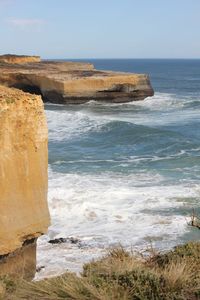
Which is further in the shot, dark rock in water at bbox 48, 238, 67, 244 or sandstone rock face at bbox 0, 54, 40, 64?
sandstone rock face at bbox 0, 54, 40, 64

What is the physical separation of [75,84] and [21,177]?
32.5 metres

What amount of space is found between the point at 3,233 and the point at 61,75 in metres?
35.2

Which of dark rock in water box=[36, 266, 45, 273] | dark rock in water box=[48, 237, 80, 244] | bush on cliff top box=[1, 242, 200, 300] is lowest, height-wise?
dark rock in water box=[48, 237, 80, 244]

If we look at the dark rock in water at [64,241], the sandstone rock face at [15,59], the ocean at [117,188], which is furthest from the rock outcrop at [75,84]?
the dark rock in water at [64,241]

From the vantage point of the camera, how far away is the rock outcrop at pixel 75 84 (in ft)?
133

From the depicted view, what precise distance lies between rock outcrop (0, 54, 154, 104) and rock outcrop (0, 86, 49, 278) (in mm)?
31361

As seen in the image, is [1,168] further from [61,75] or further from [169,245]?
[61,75]

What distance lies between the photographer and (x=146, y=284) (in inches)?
218

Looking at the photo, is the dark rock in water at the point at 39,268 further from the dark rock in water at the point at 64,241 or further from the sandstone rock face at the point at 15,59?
the sandstone rock face at the point at 15,59

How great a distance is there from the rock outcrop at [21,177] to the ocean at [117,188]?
1337 mm

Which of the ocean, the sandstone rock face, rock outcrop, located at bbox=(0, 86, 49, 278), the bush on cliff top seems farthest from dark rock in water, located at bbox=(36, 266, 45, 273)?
the sandstone rock face

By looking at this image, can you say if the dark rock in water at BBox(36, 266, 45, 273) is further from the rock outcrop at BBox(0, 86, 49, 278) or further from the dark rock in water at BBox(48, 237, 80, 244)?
the dark rock in water at BBox(48, 237, 80, 244)

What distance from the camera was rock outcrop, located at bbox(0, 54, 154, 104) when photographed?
40.7 metres

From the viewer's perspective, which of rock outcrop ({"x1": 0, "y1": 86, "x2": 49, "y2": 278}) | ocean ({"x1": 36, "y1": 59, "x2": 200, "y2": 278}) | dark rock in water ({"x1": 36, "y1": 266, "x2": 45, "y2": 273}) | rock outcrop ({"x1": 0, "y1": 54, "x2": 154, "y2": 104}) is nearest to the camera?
rock outcrop ({"x1": 0, "y1": 86, "x2": 49, "y2": 278})
